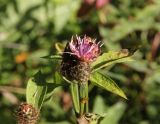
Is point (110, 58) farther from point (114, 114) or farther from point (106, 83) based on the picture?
point (114, 114)

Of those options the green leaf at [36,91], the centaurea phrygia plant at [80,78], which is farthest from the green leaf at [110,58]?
the green leaf at [36,91]

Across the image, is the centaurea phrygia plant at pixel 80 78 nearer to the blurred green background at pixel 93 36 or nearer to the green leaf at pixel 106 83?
the green leaf at pixel 106 83

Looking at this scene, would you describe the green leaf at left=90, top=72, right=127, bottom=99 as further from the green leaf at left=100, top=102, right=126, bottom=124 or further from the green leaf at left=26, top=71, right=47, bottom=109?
the green leaf at left=100, top=102, right=126, bottom=124

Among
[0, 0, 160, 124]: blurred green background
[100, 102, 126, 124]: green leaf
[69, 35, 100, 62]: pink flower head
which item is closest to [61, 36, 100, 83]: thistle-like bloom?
[69, 35, 100, 62]: pink flower head

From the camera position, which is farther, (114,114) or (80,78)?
(114,114)

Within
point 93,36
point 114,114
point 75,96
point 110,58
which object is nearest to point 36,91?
point 75,96
